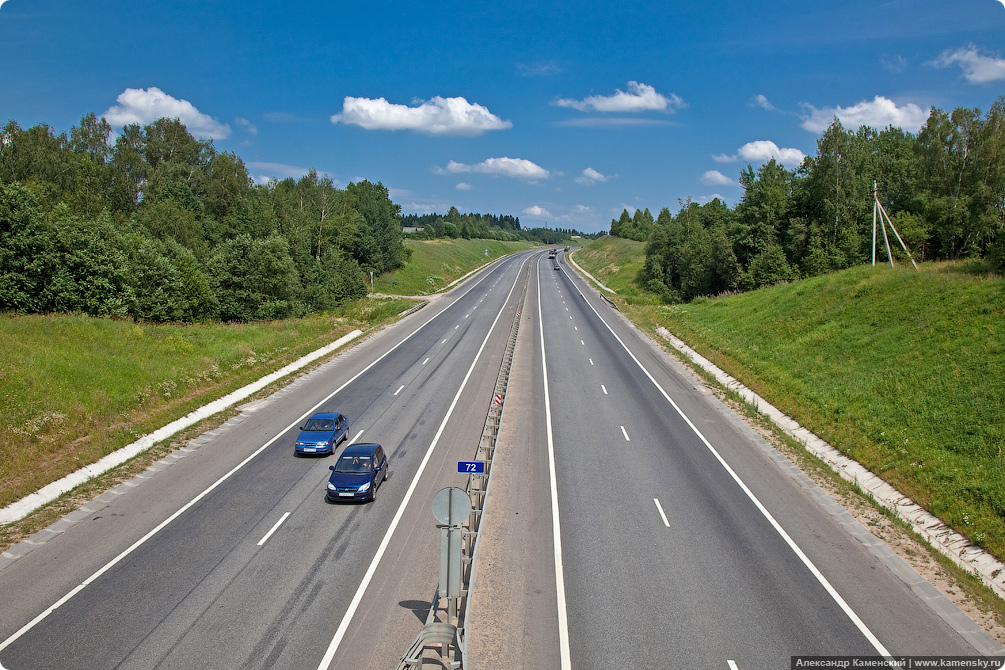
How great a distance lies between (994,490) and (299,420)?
27.2 meters

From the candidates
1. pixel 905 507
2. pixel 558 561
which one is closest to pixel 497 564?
pixel 558 561

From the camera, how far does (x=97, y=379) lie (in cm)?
2858

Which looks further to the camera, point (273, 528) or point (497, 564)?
point (273, 528)

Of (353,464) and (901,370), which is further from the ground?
(901,370)

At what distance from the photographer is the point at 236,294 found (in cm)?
5634

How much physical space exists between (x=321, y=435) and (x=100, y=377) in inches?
554

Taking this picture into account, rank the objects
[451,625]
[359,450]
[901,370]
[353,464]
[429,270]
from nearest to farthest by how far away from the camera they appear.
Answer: [451,625] < [353,464] < [359,450] < [901,370] < [429,270]

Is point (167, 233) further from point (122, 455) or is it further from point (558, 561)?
point (558, 561)

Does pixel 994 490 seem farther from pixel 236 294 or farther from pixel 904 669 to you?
pixel 236 294

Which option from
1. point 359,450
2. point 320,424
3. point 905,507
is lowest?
point 905,507

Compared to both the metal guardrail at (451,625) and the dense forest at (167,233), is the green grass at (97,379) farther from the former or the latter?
the metal guardrail at (451,625)

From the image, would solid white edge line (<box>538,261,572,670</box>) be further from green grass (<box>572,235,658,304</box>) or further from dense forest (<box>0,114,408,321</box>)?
green grass (<box>572,235,658,304</box>)

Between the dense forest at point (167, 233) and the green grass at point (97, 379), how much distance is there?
432 cm

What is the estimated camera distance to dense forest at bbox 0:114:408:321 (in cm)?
3919
